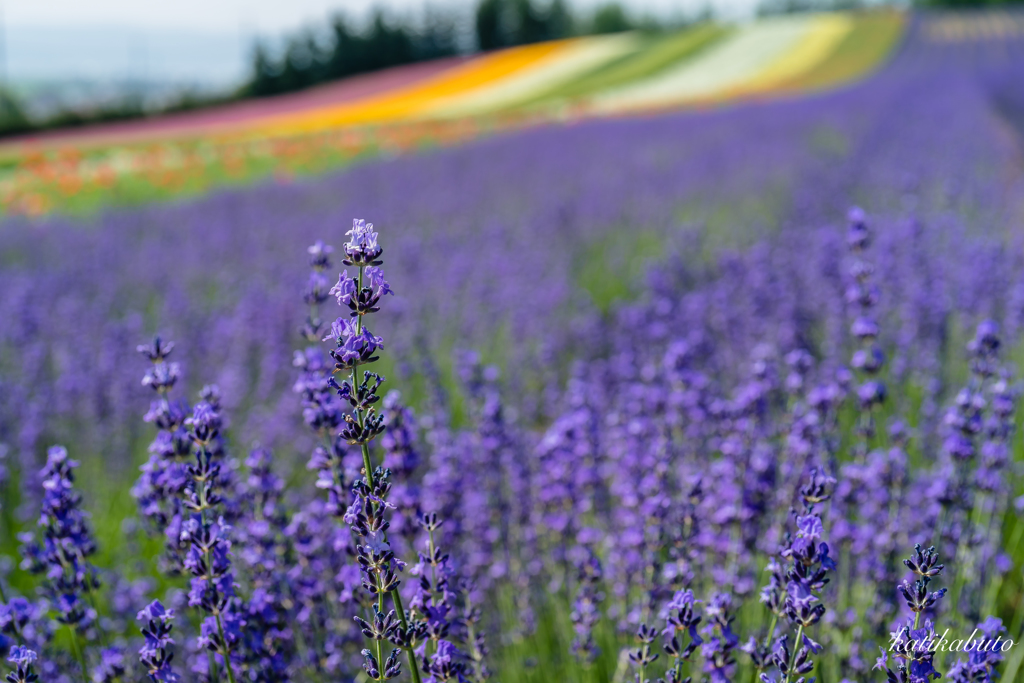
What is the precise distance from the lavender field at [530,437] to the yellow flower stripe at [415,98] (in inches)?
637

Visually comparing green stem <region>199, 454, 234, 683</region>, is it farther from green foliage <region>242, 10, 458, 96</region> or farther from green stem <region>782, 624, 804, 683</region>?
green foliage <region>242, 10, 458, 96</region>

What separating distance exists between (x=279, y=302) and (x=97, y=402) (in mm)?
1351

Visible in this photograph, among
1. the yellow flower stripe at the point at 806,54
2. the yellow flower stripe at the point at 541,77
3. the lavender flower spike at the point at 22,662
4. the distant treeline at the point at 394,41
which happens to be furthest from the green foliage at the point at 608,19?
the lavender flower spike at the point at 22,662

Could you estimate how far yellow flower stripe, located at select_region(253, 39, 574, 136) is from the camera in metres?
24.2

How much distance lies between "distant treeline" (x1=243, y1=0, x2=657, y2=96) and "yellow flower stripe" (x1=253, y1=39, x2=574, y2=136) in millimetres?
5784

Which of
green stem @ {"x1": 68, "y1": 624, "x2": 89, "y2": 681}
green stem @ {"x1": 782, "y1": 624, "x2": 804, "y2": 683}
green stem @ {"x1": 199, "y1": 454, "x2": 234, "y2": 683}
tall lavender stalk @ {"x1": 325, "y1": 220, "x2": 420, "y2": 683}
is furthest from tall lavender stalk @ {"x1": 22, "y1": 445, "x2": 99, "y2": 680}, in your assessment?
green stem @ {"x1": 782, "y1": 624, "x2": 804, "y2": 683}

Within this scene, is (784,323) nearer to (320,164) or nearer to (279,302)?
(279,302)

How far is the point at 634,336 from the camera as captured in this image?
173 inches

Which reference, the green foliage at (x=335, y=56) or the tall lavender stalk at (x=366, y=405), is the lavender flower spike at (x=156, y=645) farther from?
the green foliage at (x=335, y=56)

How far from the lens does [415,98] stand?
30.5m

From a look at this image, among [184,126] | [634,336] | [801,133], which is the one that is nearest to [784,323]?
[634,336]

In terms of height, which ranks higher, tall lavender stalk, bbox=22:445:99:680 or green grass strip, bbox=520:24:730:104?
green grass strip, bbox=520:24:730:104

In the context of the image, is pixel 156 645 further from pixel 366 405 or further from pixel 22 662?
pixel 366 405

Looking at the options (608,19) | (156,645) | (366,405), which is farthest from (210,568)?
(608,19)
